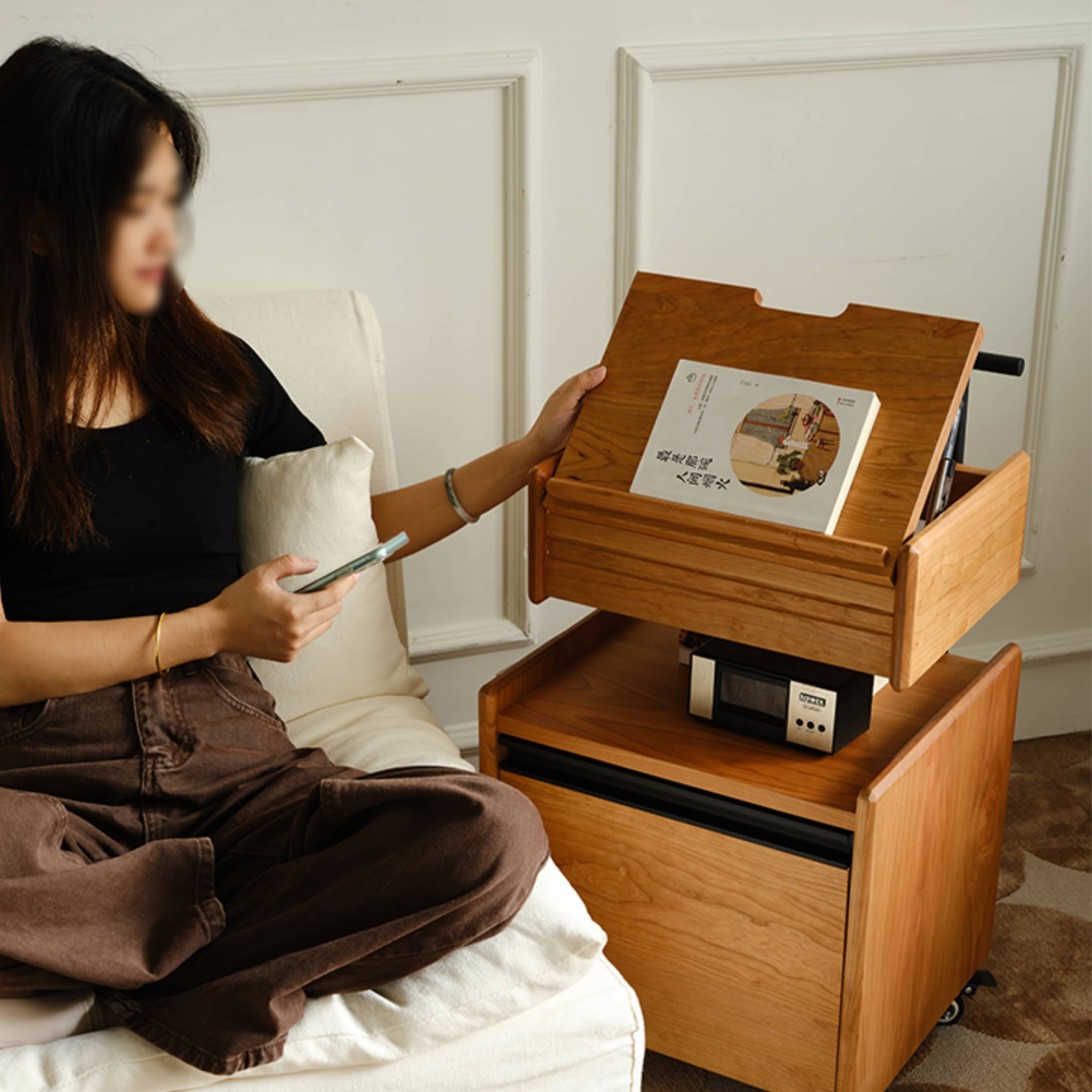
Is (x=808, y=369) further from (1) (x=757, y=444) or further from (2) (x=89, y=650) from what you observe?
(2) (x=89, y=650)

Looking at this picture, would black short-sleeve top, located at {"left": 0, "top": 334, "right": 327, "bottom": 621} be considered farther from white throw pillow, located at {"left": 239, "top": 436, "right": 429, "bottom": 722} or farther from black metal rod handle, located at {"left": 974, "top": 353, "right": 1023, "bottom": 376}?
black metal rod handle, located at {"left": 974, "top": 353, "right": 1023, "bottom": 376}

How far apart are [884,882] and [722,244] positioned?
1.02 meters

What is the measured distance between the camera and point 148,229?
1.24m

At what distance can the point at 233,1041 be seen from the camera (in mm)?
1004

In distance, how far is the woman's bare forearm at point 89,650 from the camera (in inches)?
46.1

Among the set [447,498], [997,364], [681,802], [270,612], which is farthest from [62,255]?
[997,364]

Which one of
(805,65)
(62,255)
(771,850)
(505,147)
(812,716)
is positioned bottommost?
(771,850)

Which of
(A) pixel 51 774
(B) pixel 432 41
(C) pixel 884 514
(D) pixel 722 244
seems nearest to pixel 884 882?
(C) pixel 884 514

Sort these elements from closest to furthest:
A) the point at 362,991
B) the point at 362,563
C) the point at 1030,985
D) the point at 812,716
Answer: the point at 362,991 → the point at 362,563 → the point at 812,716 → the point at 1030,985

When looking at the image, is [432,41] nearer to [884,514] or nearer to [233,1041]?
[884,514]

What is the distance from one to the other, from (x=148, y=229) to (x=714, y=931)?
0.91 metres

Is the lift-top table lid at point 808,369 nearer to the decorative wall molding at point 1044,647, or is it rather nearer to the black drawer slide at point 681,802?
the black drawer slide at point 681,802

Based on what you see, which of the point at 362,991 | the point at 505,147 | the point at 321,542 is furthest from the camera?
the point at 505,147

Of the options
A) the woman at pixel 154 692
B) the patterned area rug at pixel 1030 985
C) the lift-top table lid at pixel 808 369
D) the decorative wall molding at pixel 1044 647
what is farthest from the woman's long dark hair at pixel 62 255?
the decorative wall molding at pixel 1044 647
